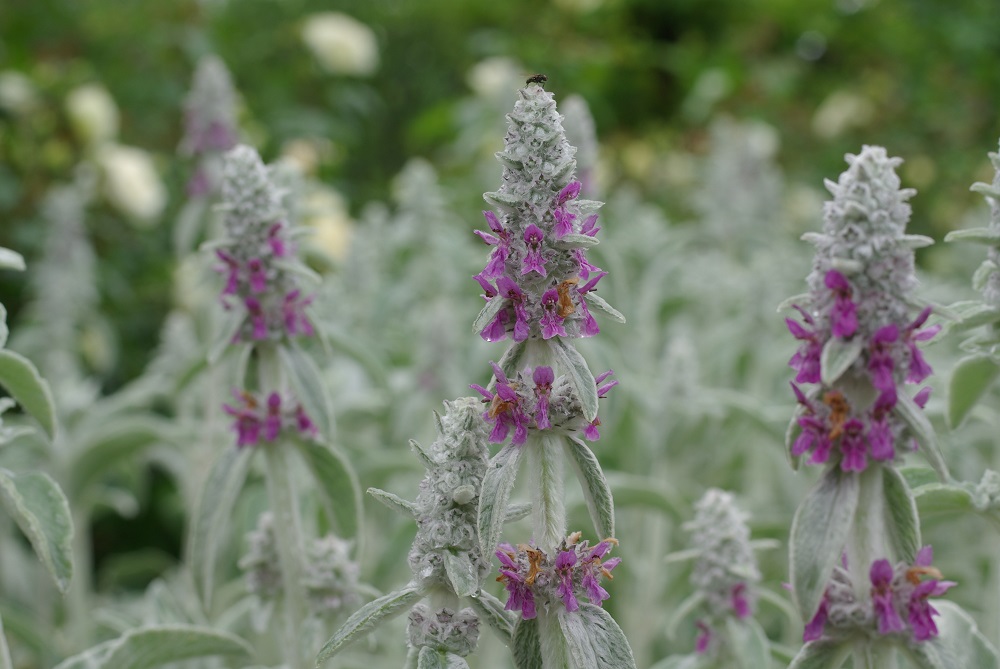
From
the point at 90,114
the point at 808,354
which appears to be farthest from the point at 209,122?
the point at 808,354

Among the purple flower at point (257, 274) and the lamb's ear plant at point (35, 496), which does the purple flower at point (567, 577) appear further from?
the purple flower at point (257, 274)

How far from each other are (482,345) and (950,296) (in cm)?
192

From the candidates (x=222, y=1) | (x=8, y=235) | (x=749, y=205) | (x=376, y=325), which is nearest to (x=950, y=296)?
(x=749, y=205)

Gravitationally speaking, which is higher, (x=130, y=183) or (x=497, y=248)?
(x=130, y=183)

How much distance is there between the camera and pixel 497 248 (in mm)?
1578

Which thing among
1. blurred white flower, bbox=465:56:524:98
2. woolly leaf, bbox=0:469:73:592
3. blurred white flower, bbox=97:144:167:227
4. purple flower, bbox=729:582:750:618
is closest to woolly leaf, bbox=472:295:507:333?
woolly leaf, bbox=0:469:73:592

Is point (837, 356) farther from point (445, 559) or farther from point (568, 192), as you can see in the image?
point (445, 559)

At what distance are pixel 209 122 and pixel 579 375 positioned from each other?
2.77m

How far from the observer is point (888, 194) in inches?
59.7

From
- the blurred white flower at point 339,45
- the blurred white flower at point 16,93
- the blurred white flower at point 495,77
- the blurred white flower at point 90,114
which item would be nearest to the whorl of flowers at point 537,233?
the blurred white flower at point 495,77

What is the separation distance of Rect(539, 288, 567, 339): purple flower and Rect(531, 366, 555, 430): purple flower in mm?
51

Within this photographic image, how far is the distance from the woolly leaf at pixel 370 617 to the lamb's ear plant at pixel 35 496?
18.7 inches

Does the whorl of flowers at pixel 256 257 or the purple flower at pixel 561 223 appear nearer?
the purple flower at pixel 561 223

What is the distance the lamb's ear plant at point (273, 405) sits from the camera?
222 centimetres
